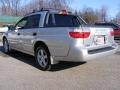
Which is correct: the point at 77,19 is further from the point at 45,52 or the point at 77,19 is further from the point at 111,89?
the point at 111,89

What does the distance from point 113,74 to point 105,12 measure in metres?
82.7

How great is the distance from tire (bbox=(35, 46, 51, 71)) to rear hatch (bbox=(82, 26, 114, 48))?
1.35 meters

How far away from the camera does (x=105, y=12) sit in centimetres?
8719

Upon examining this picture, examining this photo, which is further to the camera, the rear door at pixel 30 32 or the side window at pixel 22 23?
the side window at pixel 22 23

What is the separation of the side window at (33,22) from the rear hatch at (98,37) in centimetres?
194

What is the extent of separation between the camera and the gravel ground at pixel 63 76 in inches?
224

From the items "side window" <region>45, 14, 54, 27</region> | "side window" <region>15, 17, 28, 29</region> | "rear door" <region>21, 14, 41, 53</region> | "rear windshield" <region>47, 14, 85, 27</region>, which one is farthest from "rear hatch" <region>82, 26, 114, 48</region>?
"side window" <region>15, 17, 28, 29</region>

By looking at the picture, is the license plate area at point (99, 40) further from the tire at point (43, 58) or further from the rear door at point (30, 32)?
the rear door at point (30, 32)

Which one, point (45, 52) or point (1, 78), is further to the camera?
point (45, 52)

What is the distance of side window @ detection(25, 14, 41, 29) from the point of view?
7782 mm

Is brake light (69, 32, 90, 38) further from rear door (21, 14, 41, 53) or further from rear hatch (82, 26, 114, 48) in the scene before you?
rear door (21, 14, 41, 53)

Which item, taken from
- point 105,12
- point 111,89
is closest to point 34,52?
point 111,89

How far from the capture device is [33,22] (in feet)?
26.3

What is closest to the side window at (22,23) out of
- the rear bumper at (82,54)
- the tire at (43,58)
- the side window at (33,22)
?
the side window at (33,22)
